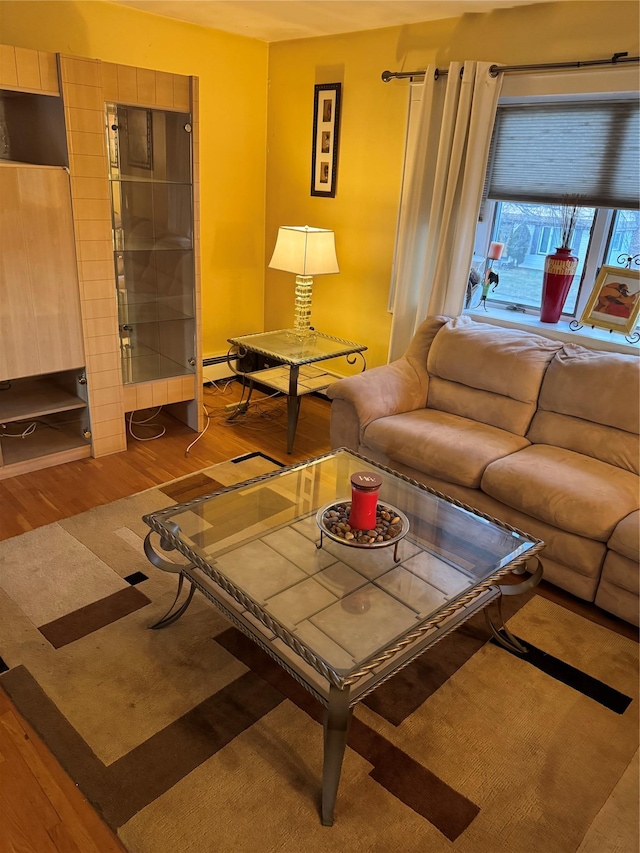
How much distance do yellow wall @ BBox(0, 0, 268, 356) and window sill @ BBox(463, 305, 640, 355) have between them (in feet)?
5.99

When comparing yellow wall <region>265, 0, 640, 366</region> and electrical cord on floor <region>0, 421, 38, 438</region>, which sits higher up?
yellow wall <region>265, 0, 640, 366</region>

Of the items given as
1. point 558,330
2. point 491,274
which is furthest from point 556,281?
point 491,274

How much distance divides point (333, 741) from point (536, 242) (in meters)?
2.95

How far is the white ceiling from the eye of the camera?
3037 mm

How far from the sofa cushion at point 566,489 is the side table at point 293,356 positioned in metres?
1.27

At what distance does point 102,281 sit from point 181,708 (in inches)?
82.5

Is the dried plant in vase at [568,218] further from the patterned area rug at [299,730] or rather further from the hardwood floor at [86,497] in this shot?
the patterned area rug at [299,730]

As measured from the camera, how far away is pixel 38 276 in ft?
9.14

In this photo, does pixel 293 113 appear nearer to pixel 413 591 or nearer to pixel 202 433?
pixel 202 433

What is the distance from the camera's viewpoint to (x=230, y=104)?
4.06 meters

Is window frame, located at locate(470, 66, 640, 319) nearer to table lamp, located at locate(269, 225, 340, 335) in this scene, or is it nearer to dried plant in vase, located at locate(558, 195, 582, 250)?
dried plant in vase, located at locate(558, 195, 582, 250)

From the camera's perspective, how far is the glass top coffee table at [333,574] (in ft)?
5.06

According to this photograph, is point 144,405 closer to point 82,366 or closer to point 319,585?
point 82,366

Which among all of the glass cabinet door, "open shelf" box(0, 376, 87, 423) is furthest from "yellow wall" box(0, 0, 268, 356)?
"open shelf" box(0, 376, 87, 423)
